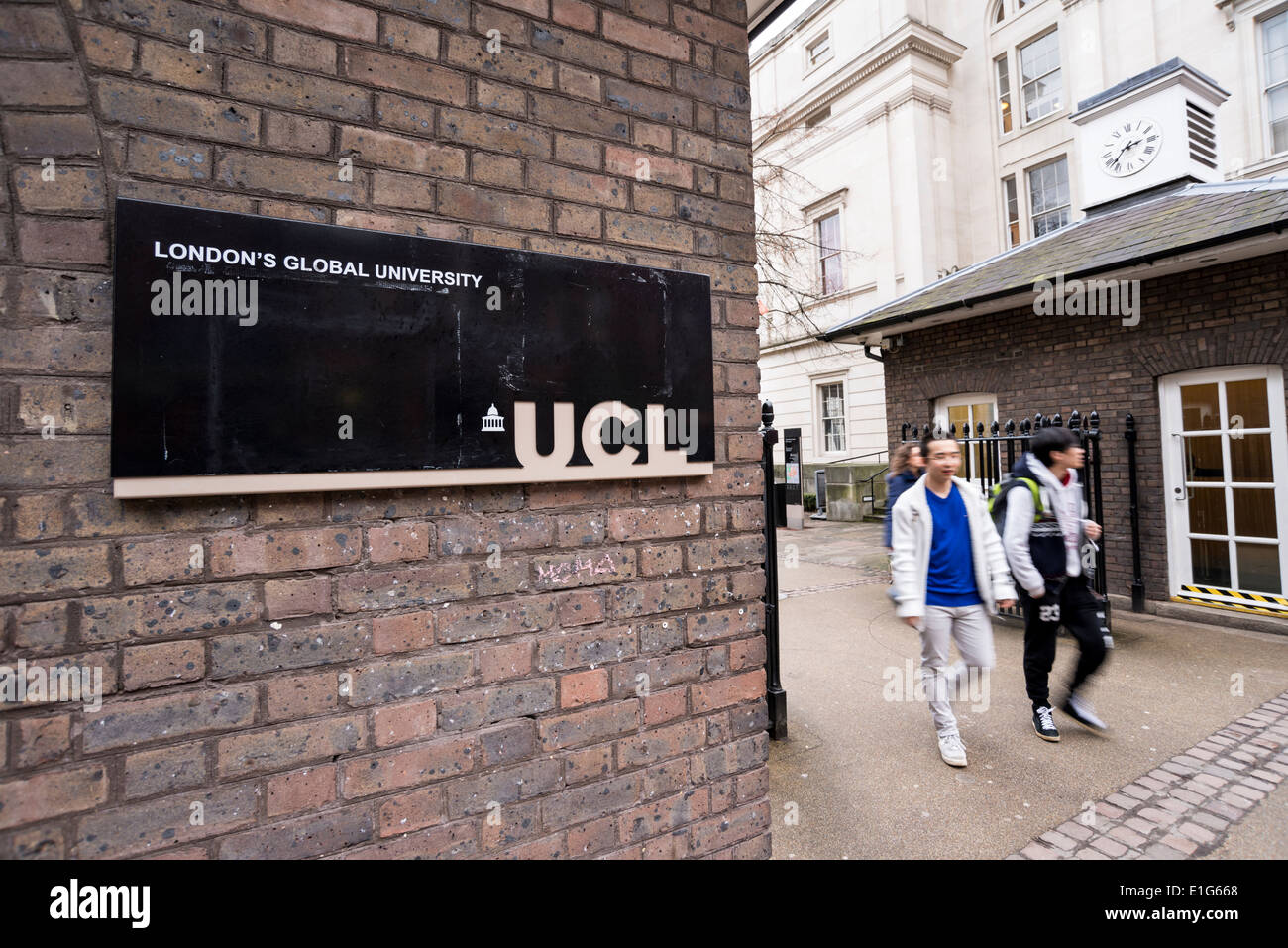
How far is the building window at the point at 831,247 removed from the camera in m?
16.9

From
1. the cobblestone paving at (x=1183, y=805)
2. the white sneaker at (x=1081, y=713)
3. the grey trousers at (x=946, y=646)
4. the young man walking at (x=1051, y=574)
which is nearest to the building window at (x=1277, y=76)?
the young man walking at (x=1051, y=574)

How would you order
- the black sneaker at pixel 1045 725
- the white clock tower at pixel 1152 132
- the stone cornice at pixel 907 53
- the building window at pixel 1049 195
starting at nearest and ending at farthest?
the black sneaker at pixel 1045 725 → the white clock tower at pixel 1152 132 → the building window at pixel 1049 195 → the stone cornice at pixel 907 53

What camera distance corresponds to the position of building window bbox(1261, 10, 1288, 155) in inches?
431

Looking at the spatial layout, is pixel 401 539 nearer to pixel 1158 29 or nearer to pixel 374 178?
pixel 374 178

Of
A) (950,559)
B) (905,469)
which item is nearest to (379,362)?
(950,559)

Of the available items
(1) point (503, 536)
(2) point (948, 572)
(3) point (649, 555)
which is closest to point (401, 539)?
(1) point (503, 536)

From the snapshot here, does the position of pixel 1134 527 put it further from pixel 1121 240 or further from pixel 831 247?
pixel 831 247

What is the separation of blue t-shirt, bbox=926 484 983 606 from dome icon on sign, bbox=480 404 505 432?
2679 millimetres

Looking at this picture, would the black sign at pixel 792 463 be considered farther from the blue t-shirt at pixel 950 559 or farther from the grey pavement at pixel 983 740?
the blue t-shirt at pixel 950 559

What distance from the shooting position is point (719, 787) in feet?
6.39

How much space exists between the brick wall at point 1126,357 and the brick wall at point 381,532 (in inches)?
263

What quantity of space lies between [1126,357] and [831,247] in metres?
11.2
